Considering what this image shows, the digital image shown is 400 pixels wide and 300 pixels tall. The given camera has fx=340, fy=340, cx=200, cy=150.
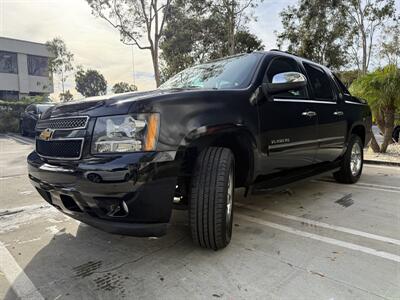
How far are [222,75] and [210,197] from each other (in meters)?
1.46

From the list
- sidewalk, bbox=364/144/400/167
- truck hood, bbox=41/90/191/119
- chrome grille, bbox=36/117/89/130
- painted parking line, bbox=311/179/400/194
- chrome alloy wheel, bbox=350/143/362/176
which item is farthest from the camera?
sidewalk, bbox=364/144/400/167

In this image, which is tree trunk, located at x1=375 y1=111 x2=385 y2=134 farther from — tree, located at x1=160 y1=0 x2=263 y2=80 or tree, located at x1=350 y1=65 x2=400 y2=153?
tree, located at x1=160 y1=0 x2=263 y2=80

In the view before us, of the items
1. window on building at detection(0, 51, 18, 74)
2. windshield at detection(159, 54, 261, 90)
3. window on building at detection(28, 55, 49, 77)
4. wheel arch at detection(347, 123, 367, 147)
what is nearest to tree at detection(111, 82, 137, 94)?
windshield at detection(159, 54, 261, 90)

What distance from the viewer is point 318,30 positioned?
2023cm

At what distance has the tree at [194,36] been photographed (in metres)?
20.3

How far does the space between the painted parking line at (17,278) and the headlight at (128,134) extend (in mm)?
1032

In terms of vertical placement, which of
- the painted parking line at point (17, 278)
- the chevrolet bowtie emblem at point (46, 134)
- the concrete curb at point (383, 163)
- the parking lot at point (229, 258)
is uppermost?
the chevrolet bowtie emblem at point (46, 134)

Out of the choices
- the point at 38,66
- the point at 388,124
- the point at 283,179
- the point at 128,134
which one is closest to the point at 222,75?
the point at 283,179

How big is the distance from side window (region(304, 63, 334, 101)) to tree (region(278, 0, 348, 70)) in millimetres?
16781

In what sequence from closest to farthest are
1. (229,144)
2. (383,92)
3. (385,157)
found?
(229,144) → (383,92) → (385,157)

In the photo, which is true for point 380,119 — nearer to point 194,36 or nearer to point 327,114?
point 327,114

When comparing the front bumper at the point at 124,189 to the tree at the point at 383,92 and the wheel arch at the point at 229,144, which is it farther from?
the tree at the point at 383,92

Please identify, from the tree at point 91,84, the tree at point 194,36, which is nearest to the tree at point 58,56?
the tree at point 194,36

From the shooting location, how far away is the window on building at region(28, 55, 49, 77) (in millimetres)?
37719
